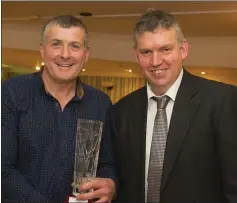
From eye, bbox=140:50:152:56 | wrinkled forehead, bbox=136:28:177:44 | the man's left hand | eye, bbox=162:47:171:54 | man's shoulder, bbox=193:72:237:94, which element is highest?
wrinkled forehead, bbox=136:28:177:44

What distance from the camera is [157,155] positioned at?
6.16ft

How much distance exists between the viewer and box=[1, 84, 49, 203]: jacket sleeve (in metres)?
1.79

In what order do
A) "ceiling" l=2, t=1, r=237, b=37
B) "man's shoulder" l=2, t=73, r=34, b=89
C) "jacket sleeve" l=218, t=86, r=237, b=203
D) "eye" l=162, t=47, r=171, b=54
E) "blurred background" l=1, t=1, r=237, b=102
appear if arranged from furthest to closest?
"blurred background" l=1, t=1, r=237, b=102
"ceiling" l=2, t=1, r=237, b=37
"man's shoulder" l=2, t=73, r=34, b=89
"eye" l=162, t=47, r=171, b=54
"jacket sleeve" l=218, t=86, r=237, b=203

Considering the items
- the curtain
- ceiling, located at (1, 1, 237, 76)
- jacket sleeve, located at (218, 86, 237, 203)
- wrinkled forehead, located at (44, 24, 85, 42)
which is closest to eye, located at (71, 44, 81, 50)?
wrinkled forehead, located at (44, 24, 85, 42)

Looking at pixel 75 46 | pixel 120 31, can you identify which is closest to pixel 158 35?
pixel 75 46

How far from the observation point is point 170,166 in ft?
5.98

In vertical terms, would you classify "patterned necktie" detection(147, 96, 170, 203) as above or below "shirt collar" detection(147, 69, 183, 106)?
below

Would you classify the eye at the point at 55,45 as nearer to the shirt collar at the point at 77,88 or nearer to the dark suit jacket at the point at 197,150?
the shirt collar at the point at 77,88

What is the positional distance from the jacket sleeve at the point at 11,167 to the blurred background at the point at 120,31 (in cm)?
486

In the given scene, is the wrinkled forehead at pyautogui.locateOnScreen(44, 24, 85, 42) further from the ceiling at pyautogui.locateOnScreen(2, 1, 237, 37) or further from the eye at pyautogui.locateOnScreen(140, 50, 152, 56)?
the ceiling at pyautogui.locateOnScreen(2, 1, 237, 37)

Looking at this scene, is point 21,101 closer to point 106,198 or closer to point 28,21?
point 106,198

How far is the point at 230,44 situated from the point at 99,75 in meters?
5.29

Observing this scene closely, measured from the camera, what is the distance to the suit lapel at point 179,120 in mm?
1828

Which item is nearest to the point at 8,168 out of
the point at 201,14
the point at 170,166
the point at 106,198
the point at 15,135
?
the point at 15,135
